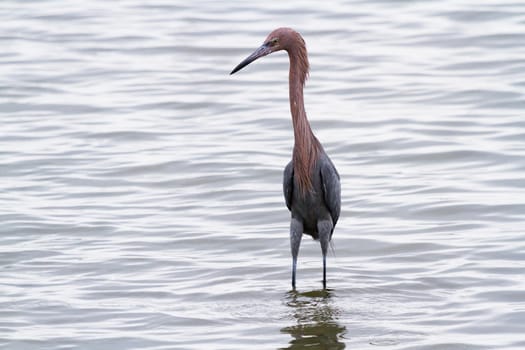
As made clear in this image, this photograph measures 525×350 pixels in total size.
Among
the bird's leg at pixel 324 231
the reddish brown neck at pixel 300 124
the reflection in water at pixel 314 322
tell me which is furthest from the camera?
the bird's leg at pixel 324 231

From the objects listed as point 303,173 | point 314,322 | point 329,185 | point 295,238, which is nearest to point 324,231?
point 295,238

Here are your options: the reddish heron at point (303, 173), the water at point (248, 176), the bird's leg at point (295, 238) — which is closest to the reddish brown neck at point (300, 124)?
the reddish heron at point (303, 173)

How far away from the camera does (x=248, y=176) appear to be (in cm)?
1242

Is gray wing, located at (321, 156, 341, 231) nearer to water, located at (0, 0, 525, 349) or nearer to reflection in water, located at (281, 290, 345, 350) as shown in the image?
water, located at (0, 0, 525, 349)

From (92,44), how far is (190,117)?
453 centimetres

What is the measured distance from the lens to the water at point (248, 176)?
8.41 m

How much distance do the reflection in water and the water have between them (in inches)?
0.8

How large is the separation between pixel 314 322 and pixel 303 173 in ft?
4.67

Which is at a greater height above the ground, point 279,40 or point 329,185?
point 279,40

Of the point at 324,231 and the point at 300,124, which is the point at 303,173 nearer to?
the point at 300,124

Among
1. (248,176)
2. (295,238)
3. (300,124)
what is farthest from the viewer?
(248,176)

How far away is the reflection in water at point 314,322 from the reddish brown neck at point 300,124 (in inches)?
35.3

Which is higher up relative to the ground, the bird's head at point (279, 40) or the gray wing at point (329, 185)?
the bird's head at point (279, 40)

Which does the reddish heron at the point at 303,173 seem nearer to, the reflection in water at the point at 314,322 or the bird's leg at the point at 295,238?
the bird's leg at the point at 295,238
